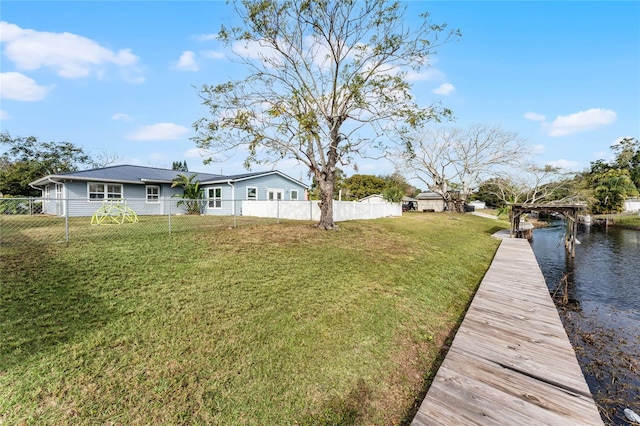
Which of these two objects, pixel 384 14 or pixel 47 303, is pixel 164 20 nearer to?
pixel 384 14

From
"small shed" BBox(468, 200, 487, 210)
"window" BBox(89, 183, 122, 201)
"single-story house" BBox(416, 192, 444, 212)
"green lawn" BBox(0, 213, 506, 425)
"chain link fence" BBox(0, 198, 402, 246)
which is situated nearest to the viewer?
"green lawn" BBox(0, 213, 506, 425)

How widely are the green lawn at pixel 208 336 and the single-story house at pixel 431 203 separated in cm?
4023

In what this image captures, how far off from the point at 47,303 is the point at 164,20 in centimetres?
952

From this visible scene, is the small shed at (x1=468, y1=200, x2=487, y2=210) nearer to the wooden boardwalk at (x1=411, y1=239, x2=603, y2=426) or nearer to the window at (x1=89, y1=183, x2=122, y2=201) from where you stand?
the wooden boardwalk at (x1=411, y1=239, x2=603, y2=426)

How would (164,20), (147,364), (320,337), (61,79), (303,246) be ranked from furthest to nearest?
1. (61,79)
2. (164,20)
3. (303,246)
4. (320,337)
5. (147,364)

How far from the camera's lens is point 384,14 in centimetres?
965

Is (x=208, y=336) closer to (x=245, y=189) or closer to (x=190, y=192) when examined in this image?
(x=245, y=189)

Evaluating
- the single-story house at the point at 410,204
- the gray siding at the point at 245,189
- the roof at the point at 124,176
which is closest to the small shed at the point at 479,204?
the single-story house at the point at 410,204

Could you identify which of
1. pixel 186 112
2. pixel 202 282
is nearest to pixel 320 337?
pixel 202 282

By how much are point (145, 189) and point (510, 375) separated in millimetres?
21349

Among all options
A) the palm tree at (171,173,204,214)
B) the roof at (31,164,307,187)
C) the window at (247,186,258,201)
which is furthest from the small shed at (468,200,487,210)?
the palm tree at (171,173,204,214)

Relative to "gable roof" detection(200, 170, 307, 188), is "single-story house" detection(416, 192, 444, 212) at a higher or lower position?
lower

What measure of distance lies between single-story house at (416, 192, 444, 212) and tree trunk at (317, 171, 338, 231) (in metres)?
37.0

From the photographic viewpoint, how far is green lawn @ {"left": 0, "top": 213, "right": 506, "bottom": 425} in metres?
2.40
